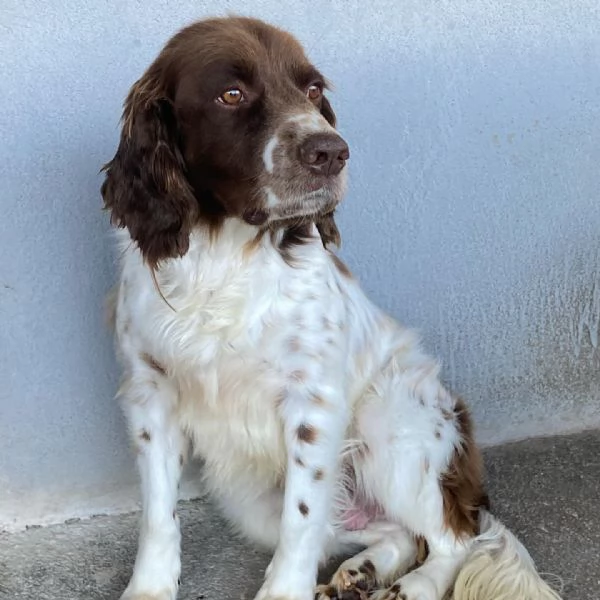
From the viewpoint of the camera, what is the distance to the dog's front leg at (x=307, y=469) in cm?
251

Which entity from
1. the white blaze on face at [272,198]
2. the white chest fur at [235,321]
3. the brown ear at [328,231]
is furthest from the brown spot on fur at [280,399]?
the white blaze on face at [272,198]

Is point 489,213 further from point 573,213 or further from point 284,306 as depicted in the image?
point 284,306

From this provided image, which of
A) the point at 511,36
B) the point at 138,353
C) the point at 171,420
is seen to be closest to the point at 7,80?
Answer: the point at 138,353

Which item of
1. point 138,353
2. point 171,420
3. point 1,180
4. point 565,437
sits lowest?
point 565,437

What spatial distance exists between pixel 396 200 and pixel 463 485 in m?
0.97

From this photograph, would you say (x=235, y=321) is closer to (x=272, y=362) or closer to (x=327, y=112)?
(x=272, y=362)

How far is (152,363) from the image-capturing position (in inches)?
102

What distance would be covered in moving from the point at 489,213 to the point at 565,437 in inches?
34.1

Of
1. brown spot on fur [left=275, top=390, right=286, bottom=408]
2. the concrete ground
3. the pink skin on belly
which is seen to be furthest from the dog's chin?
the concrete ground

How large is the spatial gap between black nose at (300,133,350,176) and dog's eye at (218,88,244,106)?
0.21 m

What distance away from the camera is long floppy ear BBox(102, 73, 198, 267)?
234cm

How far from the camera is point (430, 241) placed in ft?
10.8

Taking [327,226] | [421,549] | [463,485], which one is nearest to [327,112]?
[327,226]

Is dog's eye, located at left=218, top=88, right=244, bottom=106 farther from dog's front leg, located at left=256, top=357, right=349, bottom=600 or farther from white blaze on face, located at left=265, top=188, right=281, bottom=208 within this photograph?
dog's front leg, located at left=256, top=357, right=349, bottom=600
